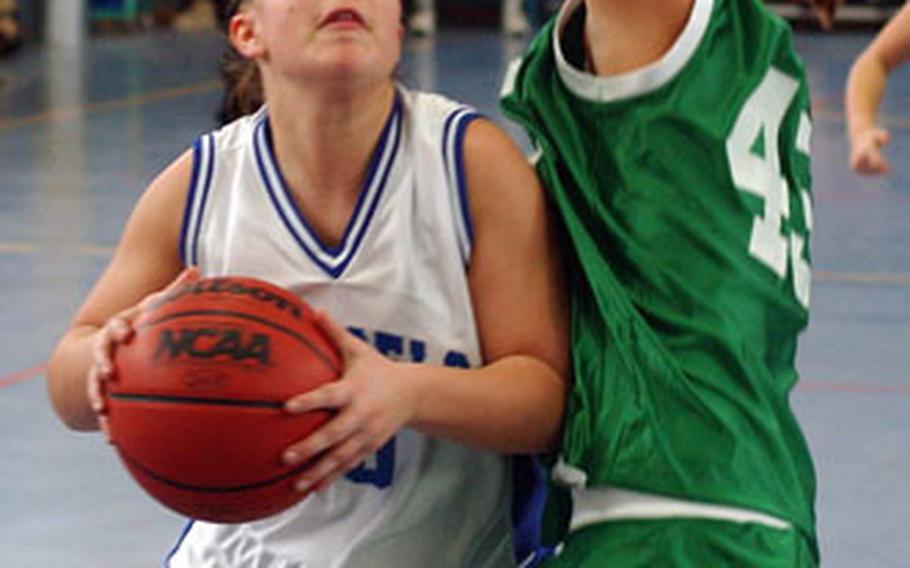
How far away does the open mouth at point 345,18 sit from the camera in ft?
6.68

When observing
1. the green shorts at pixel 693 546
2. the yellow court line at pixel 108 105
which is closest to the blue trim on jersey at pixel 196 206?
the green shorts at pixel 693 546

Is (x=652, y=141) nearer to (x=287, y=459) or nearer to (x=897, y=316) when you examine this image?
(x=287, y=459)

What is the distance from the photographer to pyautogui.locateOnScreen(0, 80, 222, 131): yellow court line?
32.5ft

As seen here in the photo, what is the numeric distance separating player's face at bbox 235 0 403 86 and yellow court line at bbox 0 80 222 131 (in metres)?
7.32

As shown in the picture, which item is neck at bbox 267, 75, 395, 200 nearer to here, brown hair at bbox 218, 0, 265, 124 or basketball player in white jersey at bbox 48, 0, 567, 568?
basketball player in white jersey at bbox 48, 0, 567, 568

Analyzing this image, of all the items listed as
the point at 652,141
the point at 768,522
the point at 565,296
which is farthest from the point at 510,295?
the point at 768,522

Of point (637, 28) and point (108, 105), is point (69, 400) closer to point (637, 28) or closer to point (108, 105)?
point (637, 28)

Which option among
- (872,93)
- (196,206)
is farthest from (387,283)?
(872,93)

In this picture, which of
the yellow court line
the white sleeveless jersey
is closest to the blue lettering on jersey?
the white sleeveless jersey

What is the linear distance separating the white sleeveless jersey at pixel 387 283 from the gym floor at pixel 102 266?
313 mm

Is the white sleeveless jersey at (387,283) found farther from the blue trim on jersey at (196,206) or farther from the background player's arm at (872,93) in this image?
the background player's arm at (872,93)

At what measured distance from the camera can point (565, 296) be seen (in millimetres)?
2178

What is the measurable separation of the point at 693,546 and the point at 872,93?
103 centimetres

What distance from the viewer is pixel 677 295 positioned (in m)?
2.10
